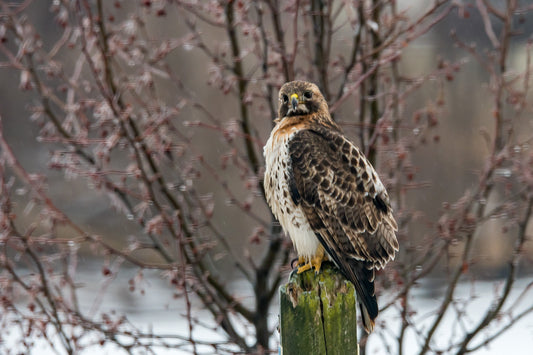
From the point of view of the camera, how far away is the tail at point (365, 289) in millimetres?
2562

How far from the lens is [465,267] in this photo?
368cm

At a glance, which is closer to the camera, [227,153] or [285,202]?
[285,202]

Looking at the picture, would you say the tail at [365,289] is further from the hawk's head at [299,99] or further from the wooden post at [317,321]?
the hawk's head at [299,99]

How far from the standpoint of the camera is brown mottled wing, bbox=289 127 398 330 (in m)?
2.80

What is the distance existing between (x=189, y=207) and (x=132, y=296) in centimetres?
708

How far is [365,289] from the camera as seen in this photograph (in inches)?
103

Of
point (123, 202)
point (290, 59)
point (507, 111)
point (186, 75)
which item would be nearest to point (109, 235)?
point (186, 75)

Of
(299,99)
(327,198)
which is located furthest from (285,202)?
(299,99)

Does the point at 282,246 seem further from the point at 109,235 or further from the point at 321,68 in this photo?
the point at 109,235

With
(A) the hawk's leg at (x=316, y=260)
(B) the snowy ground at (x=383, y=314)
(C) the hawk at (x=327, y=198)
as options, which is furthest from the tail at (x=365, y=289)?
(B) the snowy ground at (x=383, y=314)

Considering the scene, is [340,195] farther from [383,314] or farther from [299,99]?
[383,314]

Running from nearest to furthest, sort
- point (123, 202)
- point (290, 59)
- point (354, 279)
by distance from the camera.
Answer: point (354, 279), point (290, 59), point (123, 202)

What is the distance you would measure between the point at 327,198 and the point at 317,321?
0.78 m

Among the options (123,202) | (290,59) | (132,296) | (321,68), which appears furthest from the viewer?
(132,296)
